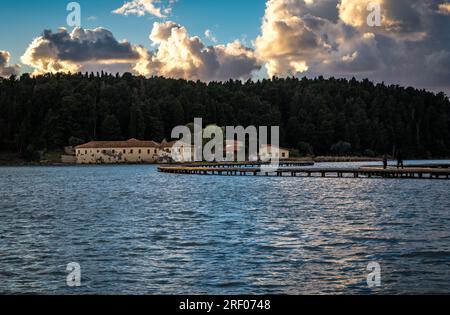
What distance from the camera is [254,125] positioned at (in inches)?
7313

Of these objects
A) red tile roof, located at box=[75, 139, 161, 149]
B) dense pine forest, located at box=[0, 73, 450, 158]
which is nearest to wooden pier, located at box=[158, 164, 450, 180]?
red tile roof, located at box=[75, 139, 161, 149]

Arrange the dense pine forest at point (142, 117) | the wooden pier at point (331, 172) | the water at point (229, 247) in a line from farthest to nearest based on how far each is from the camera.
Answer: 1. the dense pine forest at point (142, 117)
2. the wooden pier at point (331, 172)
3. the water at point (229, 247)

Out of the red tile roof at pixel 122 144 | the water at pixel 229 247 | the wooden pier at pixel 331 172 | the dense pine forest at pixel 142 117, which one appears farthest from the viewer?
the dense pine forest at pixel 142 117

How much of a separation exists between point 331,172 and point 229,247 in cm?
6318

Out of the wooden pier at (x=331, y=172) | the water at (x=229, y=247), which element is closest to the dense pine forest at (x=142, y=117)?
the wooden pier at (x=331, y=172)

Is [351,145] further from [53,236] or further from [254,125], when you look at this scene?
[53,236]

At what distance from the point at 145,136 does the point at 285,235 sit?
150357mm

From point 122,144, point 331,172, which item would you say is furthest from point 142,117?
point 331,172

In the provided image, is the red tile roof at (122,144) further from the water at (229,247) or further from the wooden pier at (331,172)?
the water at (229,247)

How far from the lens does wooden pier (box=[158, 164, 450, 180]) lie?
67.9 meters

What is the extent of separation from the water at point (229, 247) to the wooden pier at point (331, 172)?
948 inches

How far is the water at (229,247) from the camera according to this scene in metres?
17.4

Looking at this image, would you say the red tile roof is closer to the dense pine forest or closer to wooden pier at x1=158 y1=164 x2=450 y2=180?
the dense pine forest

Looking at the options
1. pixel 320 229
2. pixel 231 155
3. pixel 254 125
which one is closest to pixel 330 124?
pixel 254 125
